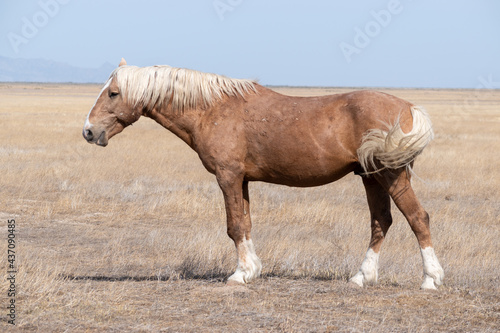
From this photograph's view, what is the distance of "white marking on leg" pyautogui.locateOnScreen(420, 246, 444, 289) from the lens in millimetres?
5488

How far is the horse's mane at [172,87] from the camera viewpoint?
236 inches

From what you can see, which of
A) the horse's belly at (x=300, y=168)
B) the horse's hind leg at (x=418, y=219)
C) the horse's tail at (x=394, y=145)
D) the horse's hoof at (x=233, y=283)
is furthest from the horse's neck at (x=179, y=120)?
the horse's hind leg at (x=418, y=219)

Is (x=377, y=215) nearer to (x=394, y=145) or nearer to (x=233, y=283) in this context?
(x=394, y=145)

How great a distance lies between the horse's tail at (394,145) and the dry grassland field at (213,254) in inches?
47.5

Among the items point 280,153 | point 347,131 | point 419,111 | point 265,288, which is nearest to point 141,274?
point 265,288

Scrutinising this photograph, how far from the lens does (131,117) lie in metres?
6.14

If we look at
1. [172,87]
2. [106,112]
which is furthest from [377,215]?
[106,112]

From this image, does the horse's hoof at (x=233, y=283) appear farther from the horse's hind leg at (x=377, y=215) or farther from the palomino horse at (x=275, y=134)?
the horse's hind leg at (x=377, y=215)

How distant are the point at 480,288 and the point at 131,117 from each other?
386cm

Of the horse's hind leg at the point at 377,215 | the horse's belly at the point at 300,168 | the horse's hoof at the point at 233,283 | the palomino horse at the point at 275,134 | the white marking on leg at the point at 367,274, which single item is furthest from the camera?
the horse's hind leg at the point at 377,215

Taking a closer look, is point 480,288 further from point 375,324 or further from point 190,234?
point 190,234

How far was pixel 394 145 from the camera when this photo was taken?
17.3 feet

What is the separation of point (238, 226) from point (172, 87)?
5.19ft

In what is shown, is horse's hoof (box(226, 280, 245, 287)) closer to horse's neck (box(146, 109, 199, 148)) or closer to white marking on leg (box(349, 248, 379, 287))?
white marking on leg (box(349, 248, 379, 287))
